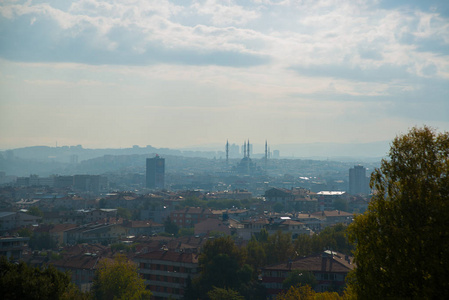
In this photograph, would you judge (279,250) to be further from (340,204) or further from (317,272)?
(340,204)

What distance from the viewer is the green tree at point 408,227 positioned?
8.43 metres

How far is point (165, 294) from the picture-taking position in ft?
87.9

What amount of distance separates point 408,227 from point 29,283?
8861 mm

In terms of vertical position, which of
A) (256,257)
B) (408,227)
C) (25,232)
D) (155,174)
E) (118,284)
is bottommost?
(25,232)

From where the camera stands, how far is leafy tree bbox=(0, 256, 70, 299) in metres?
13.1

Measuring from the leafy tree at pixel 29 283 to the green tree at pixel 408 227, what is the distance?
7.49 m

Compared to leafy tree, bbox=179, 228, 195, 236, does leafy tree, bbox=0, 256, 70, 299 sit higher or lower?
higher

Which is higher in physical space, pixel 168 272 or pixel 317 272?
pixel 317 272

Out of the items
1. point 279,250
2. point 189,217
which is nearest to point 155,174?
point 189,217

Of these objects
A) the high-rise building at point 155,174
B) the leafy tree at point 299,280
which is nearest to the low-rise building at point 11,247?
the leafy tree at point 299,280

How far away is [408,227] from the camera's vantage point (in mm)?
8867

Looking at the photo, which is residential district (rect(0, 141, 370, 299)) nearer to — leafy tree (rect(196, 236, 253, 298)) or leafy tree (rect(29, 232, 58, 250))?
leafy tree (rect(29, 232, 58, 250))

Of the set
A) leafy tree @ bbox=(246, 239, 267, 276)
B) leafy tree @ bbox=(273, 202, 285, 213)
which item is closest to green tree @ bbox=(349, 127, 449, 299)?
leafy tree @ bbox=(246, 239, 267, 276)

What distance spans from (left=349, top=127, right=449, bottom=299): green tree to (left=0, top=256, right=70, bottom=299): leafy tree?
7.49 meters
